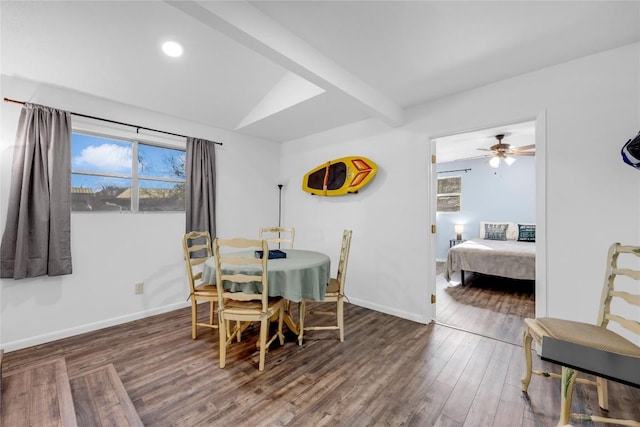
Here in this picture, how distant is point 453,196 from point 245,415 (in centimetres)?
670

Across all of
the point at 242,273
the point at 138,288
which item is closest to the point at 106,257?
the point at 138,288

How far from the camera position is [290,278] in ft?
7.06

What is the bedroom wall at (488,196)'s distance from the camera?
5754 mm

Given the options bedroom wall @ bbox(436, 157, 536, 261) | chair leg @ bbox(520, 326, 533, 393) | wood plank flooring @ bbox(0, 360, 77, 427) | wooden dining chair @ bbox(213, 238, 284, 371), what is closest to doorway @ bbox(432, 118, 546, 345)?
bedroom wall @ bbox(436, 157, 536, 261)

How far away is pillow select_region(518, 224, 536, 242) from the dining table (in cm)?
493

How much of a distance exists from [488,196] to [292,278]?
5925 millimetres

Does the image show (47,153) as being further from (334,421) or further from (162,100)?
(334,421)

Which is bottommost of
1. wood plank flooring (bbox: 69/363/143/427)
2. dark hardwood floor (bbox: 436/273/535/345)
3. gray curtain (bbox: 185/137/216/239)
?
dark hardwood floor (bbox: 436/273/535/345)

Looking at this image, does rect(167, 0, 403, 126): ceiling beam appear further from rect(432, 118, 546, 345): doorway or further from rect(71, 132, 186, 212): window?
rect(71, 132, 186, 212): window

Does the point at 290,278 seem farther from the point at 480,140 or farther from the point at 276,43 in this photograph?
the point at 480,140

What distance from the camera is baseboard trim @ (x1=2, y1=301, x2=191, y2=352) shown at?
7.77 ft

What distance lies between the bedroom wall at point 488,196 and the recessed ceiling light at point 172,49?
20.9 feet

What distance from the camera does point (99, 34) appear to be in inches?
87.0

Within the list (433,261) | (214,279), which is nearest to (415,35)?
(433,261)
